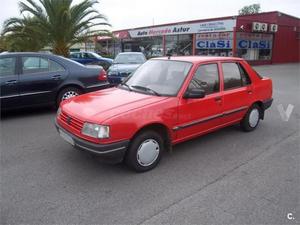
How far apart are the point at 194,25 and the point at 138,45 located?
29.2 ft

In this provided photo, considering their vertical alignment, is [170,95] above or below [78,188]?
above

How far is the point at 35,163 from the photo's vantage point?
174 inches

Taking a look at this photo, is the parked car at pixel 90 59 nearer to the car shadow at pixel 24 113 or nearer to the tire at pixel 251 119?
the car shadow at pixel 24 113

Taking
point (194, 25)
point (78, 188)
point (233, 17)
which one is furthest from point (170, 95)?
point (194, 25)

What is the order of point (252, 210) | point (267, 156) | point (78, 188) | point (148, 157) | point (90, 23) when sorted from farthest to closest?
point (90, 23) < point (267, 156) < point (148, 157) < point (78, 188) < point (252, 210)

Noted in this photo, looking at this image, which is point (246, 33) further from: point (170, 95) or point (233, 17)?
point (170, 95)

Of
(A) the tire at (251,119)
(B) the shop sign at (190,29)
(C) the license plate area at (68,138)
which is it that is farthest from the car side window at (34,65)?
(B) the shop sign at (190,29)

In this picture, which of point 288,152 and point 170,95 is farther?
point 288,152

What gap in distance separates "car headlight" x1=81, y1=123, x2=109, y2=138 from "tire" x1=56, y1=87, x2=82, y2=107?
3734 mm

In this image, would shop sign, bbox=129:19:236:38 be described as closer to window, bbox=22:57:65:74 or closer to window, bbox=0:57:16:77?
window, bbox=22:57:65:74

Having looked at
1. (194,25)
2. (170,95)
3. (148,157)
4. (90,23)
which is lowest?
(148,157)

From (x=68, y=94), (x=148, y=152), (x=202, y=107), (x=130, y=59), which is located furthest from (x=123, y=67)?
(x=148, y=152)

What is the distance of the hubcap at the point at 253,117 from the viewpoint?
19.6 ft

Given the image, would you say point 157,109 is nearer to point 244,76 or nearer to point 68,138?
point 68,138
